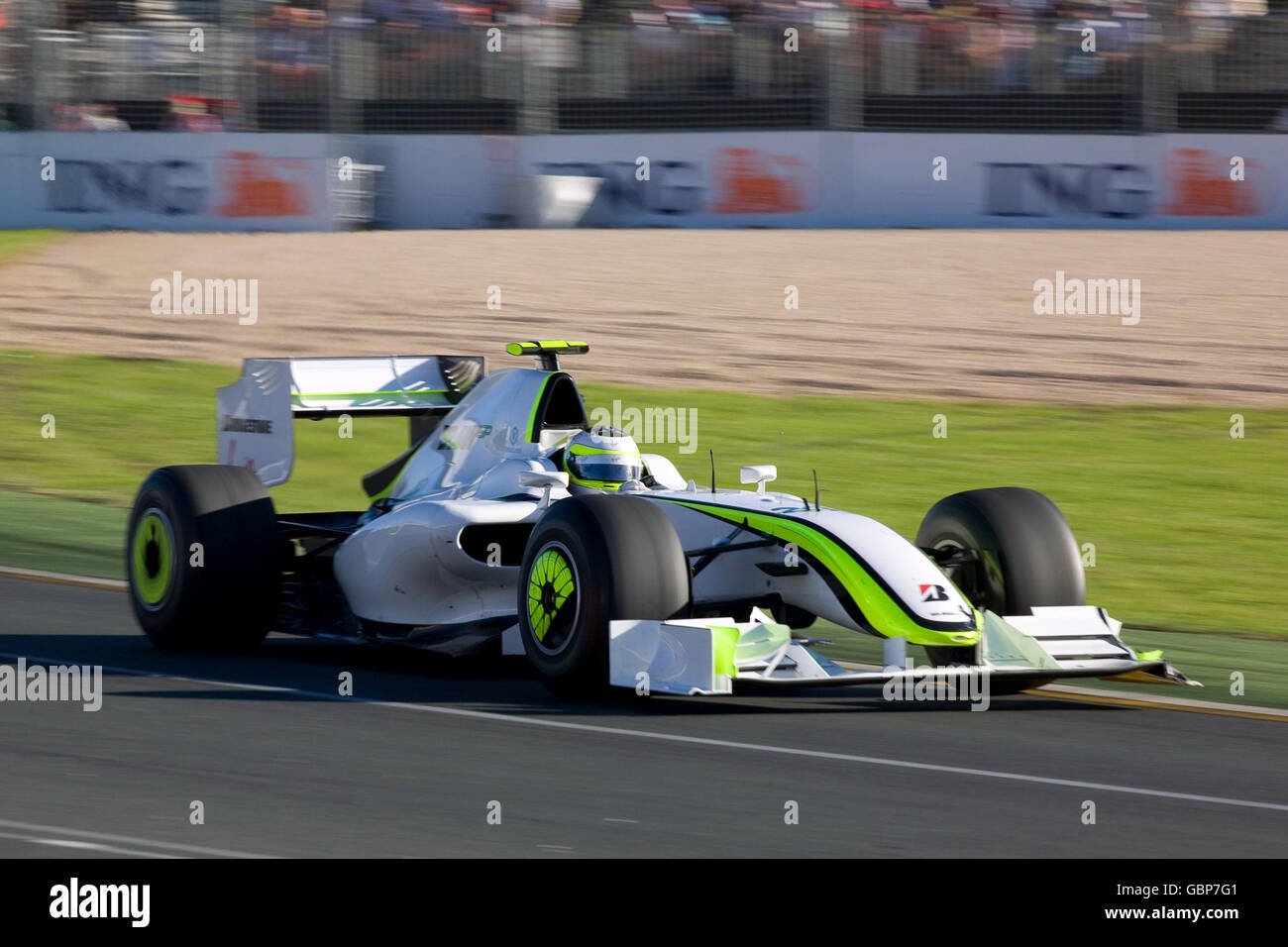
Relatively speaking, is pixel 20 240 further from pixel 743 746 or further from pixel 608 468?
pixel 743 746

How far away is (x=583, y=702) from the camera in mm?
8320

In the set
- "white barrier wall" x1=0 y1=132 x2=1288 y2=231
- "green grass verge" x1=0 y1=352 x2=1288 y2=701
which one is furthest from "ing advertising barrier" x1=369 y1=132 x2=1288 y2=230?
"green grass verge" x1=0 y1=352 x2=1288 y2=701

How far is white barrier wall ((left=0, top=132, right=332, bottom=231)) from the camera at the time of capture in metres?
27.0

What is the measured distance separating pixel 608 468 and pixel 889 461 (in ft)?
25.1

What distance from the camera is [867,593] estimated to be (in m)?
7.95

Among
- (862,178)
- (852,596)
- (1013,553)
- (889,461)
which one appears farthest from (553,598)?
(862,178)

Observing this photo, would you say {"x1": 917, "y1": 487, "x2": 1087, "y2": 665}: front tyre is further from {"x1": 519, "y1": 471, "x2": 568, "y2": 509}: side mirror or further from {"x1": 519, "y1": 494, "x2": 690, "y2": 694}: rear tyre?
{"x1": 519, "y1": 471, "x2": 568, "y2": 509}: side mirror

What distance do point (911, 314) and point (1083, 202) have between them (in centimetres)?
591

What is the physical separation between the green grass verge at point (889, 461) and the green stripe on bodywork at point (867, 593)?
373 cm

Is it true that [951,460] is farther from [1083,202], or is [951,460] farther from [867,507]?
[1083,202]

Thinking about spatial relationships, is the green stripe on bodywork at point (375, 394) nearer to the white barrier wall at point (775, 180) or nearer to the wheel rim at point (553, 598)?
the wheel rim at point (553, 598)

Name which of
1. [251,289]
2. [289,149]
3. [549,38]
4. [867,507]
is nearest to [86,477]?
[867,507]

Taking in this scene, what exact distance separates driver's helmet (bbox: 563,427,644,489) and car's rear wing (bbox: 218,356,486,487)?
5.34 ft

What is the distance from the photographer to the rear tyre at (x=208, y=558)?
934 cm
